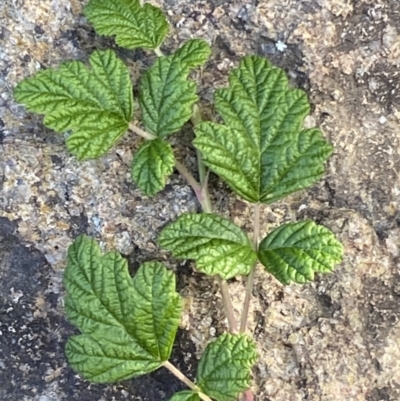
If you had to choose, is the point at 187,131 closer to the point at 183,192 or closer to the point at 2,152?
the point at 183,192

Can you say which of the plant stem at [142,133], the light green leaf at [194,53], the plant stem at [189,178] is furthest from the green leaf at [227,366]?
the light green leaf at [194,53]

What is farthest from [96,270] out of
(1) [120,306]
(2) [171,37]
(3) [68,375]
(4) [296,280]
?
(2) [171,37]

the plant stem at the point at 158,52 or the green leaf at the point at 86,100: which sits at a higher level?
the plant stem at the point at 158,52

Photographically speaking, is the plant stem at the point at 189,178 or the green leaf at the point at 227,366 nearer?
the green leaf at the point at 227,366

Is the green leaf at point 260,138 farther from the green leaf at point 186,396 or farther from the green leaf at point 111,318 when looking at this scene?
the green leaf at point 186,396

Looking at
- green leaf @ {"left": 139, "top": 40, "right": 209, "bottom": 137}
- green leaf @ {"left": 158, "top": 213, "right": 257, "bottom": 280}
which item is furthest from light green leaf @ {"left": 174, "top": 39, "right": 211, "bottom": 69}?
green leaf @ {"left": 158, "top": 213, "right": 257, "bottom": 280}

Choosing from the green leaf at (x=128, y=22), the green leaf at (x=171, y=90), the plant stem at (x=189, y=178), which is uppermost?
the green leaf at (x=128, y=22)
